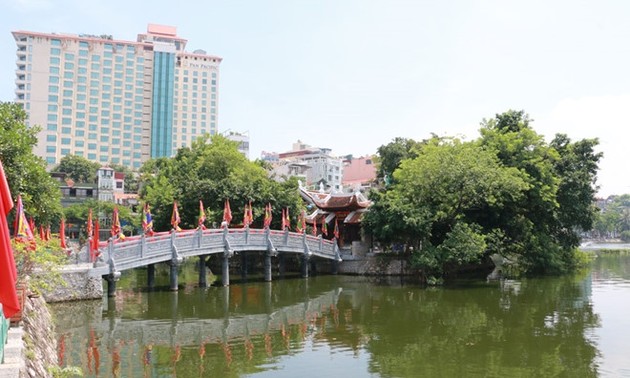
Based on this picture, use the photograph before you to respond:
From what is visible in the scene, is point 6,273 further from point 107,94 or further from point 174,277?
point 107,94

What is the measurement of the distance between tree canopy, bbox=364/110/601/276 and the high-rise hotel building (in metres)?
61.6

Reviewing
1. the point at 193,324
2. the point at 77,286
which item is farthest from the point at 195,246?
the point at 193,324

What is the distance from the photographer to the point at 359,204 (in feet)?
107

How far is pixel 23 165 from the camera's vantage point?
18.0 meters

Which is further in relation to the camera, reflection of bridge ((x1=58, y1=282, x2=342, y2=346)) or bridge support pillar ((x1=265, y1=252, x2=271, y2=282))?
bridge support pillar ((x1=265, y1=252, x2=271, y2=282))

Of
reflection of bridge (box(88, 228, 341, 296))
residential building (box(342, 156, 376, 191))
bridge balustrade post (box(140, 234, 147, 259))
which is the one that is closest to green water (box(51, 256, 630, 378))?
reflection of bridge (box(88, 228, 341, 296))

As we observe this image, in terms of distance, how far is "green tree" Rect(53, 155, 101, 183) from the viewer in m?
68.9

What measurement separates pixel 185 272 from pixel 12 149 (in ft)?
58.9

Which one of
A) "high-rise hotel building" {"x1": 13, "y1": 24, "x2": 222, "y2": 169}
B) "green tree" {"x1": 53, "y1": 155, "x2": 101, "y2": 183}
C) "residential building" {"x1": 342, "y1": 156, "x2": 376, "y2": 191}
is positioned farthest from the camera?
"residential building" {"x1": 342, "y1": 156, "x2": 376, "y2": 191}

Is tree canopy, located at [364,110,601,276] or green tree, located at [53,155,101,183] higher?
green tree, located at [53,155,101,183]

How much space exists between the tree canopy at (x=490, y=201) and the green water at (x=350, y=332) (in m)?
3.35

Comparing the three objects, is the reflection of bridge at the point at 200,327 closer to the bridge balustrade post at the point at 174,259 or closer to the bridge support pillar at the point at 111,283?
the bridge support pillar at the point at 111,283

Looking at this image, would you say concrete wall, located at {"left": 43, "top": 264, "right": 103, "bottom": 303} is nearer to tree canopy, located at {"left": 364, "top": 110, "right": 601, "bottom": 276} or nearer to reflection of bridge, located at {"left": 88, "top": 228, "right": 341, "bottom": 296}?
reflection of bridge, located at {"left": 88, "top": 228, "right": 341, "bottom": 296}

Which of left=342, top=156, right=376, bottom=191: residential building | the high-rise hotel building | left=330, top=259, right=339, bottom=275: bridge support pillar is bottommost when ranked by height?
left=330, top=259, right=339, bottom=275: bridge support pillar
